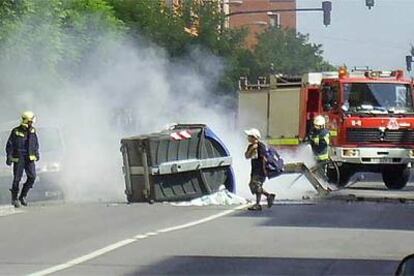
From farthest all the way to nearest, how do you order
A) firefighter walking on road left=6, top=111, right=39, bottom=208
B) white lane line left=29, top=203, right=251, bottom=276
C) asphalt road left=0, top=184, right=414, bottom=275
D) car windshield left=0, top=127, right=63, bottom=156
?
car windshield left=0, top=127, right=63, bottom=156, firefighter walking on road left=6, top=111, right=39, bottom=208, asphalt road left=0, top=184, right=414, bottom=275, white lane line left=29, top=203, right=251, bottom=276

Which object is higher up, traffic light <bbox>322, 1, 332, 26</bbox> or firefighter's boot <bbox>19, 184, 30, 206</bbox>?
traffic light <bbox>322, 1, 332, 26</bbox>

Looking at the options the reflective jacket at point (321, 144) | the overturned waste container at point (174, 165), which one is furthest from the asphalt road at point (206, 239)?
the reflective jacket at point (321, 144)

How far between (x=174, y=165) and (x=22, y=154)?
2.92 m

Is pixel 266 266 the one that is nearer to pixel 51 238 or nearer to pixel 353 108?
pixel 51 238

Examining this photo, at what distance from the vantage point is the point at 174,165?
22391 mm

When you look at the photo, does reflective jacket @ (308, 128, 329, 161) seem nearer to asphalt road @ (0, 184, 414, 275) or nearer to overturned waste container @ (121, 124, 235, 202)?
overturned waste container @ (121, 124, 235, 202)

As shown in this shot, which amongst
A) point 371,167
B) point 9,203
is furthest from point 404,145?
point 9,203

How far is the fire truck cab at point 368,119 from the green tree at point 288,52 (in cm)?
3624

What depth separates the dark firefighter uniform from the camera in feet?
72.8

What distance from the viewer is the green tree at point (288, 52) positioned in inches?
2685

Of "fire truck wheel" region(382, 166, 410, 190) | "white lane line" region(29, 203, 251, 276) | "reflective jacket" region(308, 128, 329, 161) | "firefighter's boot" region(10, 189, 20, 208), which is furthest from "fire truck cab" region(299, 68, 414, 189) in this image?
"firefighter's boot" region(10, 189, 20, 208)

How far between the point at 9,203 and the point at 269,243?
390 inches

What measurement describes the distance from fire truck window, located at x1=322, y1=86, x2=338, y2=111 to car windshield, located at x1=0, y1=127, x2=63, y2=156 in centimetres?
666

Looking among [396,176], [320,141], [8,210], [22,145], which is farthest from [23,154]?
[396,176]
